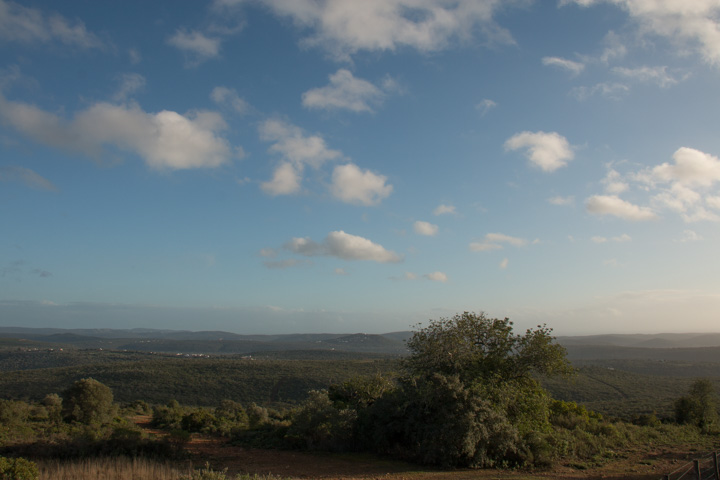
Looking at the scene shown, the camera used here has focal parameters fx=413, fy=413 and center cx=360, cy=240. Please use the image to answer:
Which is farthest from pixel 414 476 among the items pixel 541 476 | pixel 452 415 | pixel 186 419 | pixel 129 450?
pixel 186 419

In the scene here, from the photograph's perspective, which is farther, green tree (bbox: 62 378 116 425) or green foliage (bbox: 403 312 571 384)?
green tree (bbox: 62 378 116 425)

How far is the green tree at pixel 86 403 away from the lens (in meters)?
26.3

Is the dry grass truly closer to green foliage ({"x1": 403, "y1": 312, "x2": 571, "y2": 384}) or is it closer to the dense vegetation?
the dense vegetation

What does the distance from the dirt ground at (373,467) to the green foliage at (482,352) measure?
3853 mm

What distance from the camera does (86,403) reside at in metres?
26.6

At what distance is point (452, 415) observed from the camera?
15273 mm

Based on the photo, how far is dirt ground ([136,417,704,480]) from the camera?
44.6 feet

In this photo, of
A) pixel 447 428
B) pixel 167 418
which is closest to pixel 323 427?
pixel 447 428

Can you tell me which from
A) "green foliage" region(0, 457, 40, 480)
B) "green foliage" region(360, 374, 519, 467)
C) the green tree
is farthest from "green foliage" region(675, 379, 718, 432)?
the green tree

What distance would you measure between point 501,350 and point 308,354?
11557 cm

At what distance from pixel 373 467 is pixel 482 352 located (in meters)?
7.11

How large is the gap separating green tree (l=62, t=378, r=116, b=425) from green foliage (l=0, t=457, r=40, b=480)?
18917mm

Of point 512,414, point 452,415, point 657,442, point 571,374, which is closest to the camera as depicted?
point 452,415

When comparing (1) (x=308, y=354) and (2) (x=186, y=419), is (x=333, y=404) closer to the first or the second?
(2) (x=186, y=419)
